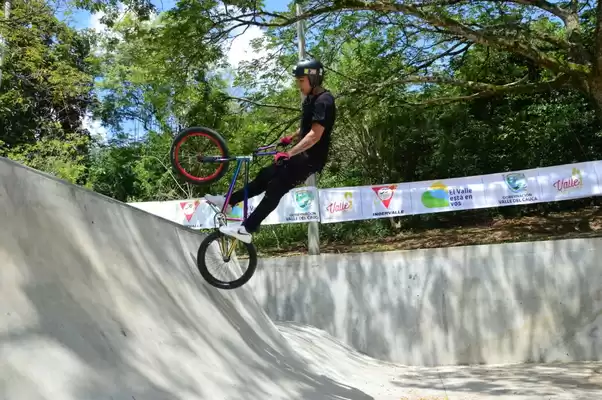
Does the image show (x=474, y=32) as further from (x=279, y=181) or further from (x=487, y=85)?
(x=279, y=181)

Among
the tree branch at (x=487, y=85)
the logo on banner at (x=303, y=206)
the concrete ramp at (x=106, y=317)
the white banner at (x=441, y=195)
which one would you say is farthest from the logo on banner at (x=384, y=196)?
the concrete ramp at (x=106, y=317)

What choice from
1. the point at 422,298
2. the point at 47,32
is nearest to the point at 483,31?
the point at 422,298

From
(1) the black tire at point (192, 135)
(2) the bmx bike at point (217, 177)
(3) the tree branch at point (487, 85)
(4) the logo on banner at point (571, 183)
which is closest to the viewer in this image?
(2) the bmx bike at point (217, 177)

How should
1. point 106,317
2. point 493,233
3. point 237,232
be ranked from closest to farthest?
point 106,317
point 237,232
point 493,233

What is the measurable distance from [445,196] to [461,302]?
1.85 metres

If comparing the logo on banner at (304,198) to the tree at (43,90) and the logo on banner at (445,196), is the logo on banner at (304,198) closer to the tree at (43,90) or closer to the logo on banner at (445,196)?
the logo on banner at (445,196)

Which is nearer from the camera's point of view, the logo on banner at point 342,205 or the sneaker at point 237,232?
the sneaker at point 237,232

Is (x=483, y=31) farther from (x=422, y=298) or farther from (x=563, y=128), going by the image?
(x=563, y=128)

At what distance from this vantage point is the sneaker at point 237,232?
408cm

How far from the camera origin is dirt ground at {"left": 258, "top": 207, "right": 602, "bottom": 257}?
10.4 meters

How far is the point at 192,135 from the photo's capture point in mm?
4602

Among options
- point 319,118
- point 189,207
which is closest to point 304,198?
point 189,207

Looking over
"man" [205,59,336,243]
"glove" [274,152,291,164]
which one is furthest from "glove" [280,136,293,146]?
"glove" [274,152,291,164]

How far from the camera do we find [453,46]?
1084 centimetres
